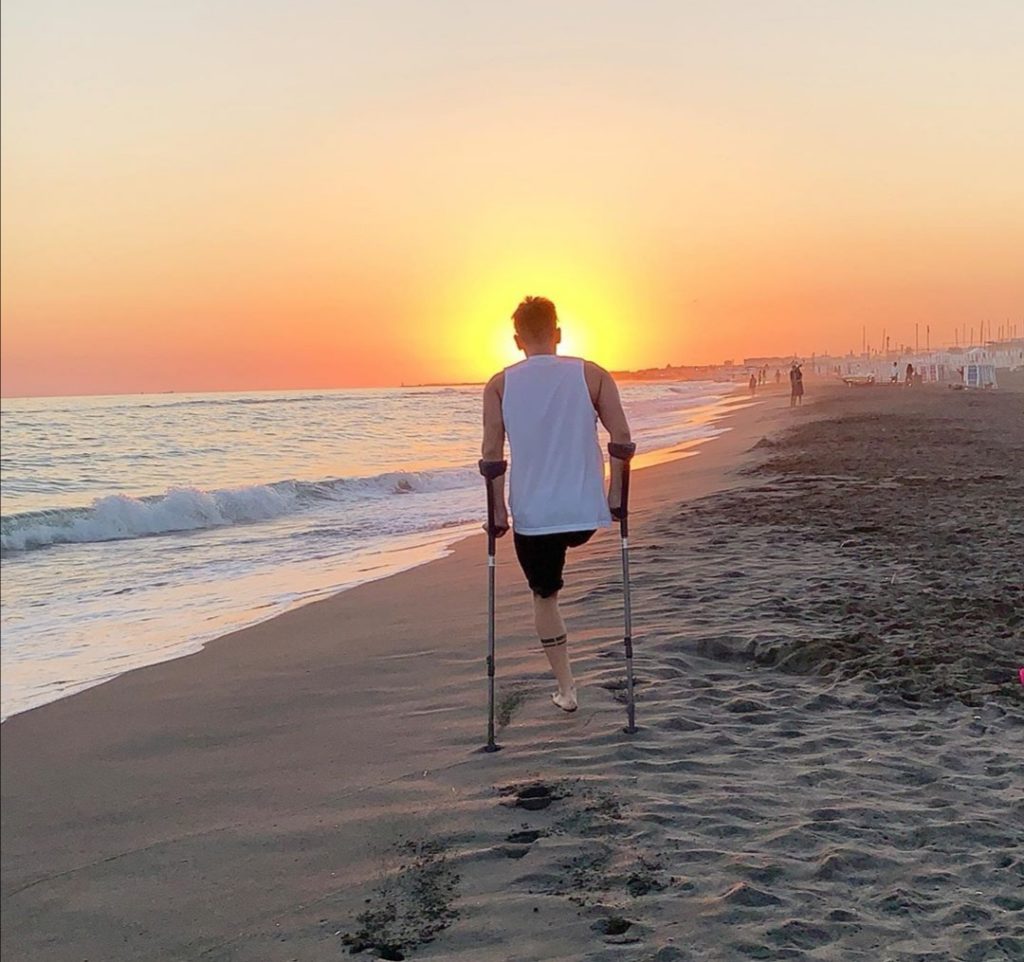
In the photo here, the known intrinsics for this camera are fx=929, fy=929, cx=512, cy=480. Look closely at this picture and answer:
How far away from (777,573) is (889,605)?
3.82 ft

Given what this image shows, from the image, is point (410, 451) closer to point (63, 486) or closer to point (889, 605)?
point (63, 486)

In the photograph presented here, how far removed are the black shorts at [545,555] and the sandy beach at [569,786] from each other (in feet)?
2.16

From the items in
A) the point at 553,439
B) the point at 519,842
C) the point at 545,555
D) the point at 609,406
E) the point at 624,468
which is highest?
the point at 609,406

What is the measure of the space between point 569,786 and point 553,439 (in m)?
1.49

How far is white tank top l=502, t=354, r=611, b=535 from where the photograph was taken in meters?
4.19

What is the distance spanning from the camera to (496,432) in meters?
4.28

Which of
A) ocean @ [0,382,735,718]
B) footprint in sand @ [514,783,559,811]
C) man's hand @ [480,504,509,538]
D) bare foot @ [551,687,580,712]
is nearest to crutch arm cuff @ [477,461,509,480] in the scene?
man's hand @ [480,504,509,538]

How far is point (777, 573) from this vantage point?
286 inches

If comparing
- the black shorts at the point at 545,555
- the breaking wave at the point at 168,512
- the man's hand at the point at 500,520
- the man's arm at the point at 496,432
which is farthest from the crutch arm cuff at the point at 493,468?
the breaking wave at the point at 168,512

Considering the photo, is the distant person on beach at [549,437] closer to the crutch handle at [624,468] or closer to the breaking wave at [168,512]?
the crutch handle at [624,468]

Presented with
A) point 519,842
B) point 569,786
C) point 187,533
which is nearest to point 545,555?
point 569,786

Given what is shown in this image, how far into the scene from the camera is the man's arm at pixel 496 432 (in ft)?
13.9

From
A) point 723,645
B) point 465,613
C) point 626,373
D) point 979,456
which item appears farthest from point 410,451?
point 626,373

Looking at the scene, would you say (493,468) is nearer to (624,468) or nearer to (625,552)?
(624,468)
